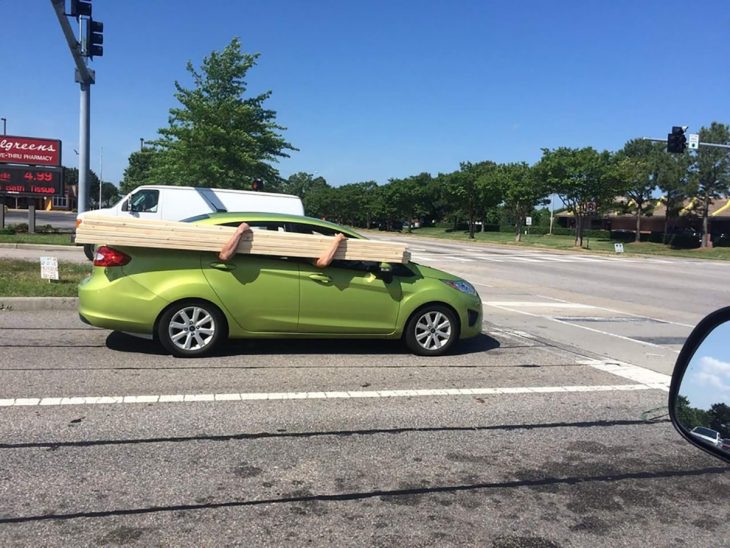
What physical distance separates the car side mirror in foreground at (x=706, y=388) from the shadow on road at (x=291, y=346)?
535 cm

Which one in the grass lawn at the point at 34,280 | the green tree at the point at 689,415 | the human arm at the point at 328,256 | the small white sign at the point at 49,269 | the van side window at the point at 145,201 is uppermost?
the van side window at the point at 145,201

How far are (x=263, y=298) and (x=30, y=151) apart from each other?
77.3ft

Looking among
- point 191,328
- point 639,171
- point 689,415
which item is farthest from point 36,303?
point 639,171

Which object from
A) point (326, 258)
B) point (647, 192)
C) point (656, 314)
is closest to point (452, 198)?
point (647, 192)

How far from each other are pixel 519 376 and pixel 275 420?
2.99 metres

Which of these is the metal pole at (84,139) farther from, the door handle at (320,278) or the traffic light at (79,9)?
the door handle at (320,278)

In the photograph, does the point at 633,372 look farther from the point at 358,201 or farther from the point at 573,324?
the point at 358,201

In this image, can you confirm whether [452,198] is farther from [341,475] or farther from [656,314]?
[341,475]

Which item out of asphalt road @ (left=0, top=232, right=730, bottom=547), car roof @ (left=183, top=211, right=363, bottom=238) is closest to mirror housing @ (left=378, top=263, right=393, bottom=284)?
car roof @ (left=183, top=211, right=363, bottom=238)

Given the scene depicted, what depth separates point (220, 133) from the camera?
2236cm

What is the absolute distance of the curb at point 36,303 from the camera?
31.4 feet

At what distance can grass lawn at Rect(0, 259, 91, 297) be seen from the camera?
10.2m

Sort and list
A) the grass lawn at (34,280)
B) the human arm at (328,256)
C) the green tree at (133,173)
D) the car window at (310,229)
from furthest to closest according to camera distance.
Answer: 1. the green tree at (133,173)
2. the grass lawn at (34,280)
3. the car window at (310,229)
4. the human arm at (328,256)

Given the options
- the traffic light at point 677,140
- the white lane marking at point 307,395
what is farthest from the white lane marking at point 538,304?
the traffic light at point 677,140
